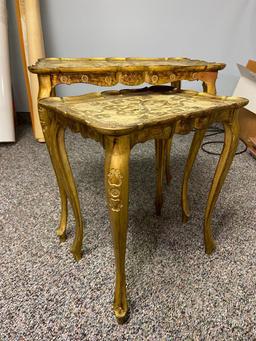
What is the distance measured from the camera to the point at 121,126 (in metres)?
0.48

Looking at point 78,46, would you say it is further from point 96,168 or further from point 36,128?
point 96,168

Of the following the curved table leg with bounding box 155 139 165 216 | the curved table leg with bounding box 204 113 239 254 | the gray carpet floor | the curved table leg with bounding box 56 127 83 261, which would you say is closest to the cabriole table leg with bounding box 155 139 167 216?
the curved table leg with bounding box 155 139 165 216

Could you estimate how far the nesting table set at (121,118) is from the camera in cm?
51

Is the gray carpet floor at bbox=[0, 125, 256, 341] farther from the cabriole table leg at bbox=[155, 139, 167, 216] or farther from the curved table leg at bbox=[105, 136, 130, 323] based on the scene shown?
the curved table leg at bbox=[105, 136, 130, 323]

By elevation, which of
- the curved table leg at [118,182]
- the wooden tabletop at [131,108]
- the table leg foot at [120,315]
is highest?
the wooden tabletop at [131,108]

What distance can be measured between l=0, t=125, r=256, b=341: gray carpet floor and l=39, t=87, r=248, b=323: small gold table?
0.06 metres

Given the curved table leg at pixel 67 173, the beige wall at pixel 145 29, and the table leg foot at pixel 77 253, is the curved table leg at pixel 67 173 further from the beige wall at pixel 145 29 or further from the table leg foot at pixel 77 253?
the beige wall at pixel 145 29

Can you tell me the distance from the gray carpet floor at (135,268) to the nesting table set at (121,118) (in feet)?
0.20

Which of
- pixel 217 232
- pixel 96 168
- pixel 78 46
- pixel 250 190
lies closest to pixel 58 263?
pixel 217 232

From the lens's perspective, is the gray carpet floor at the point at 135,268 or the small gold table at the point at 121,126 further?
the gray carpet floor at the point at 135,268

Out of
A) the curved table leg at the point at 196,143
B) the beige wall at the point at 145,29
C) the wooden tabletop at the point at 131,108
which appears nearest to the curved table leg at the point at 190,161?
the curved table leg at the point at 196,143

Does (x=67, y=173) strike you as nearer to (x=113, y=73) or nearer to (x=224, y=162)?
(x=113, y=73)

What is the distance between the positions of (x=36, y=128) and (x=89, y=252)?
1.05m

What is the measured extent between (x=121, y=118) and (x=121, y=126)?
2.6 inches
